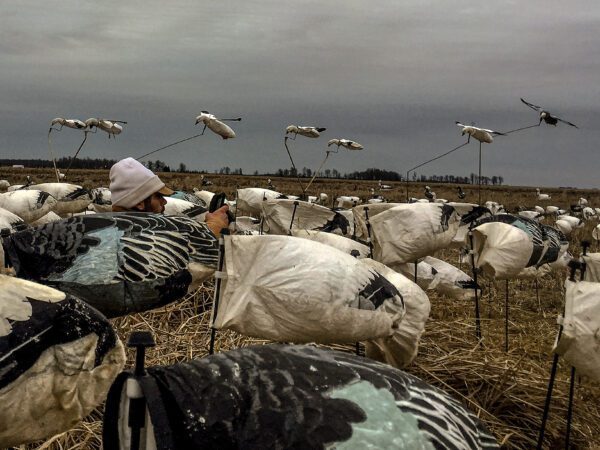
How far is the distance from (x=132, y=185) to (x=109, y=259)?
4.34 feet

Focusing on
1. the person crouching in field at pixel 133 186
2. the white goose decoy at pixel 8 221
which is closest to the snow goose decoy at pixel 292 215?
the person crouching in field at pixel 133 186

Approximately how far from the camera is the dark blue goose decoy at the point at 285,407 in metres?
1.19

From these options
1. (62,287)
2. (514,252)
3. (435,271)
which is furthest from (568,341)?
(435,271)

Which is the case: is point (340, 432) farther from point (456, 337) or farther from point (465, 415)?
point (456, 337)

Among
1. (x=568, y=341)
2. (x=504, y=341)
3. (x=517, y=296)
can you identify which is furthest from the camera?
(x=517, y=296)

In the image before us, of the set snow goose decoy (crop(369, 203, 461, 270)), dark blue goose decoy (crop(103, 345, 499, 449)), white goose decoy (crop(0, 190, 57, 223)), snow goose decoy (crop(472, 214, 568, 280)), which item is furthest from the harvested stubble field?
white goose decoy (crop(0, 190, 57, 223))

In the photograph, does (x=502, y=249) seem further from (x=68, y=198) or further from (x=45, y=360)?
(x=68, y=198)

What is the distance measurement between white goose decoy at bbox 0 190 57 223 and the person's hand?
4265 millimetres

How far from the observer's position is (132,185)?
4.05 metres

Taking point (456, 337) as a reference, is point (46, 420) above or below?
above

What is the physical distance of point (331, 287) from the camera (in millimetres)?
2699

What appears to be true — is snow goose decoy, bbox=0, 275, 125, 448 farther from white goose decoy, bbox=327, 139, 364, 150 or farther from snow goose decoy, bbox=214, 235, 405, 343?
white goose decoy, bbox=327, 139, 364, 150

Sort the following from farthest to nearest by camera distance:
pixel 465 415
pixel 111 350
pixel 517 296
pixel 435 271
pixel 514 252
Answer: pixel 517 296 < pixel 435 271 < pixel 514 252 < pixel 111 350 < pixel 465 415

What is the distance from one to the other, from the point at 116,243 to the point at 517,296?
7.35 m
